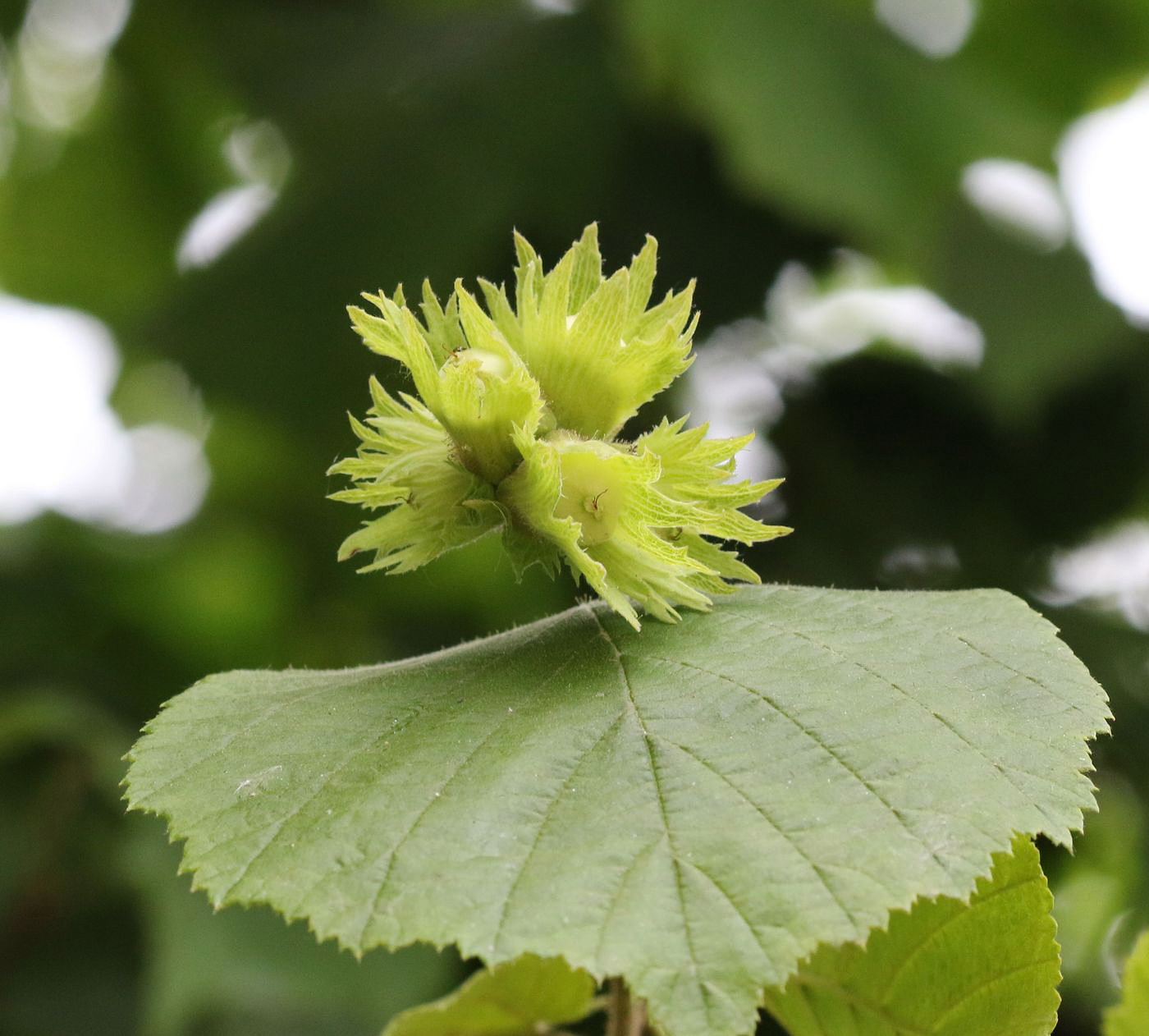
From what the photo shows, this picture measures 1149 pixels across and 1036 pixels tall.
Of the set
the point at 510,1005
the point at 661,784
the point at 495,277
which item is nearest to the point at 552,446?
the point at 661,784

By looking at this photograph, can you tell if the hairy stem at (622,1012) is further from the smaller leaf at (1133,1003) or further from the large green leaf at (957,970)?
the smaller leaf at (1133,1003)

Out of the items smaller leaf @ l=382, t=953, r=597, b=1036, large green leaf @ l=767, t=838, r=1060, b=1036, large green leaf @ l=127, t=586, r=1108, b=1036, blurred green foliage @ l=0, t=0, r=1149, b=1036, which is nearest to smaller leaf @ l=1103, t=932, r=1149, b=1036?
large green leaf @ l=767, t=838, r=1060, b=1036

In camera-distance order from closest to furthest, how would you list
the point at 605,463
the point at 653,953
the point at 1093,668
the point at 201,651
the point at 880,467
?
the point at 653,953, the point at 605,463, the point at 1093,668, the point at 880,467, the point at 201,651

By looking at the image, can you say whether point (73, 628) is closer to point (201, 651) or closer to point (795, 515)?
point (201, 651)

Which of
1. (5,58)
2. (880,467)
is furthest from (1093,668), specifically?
(5,58)

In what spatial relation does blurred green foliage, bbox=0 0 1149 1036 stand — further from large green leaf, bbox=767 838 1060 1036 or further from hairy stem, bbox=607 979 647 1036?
hairy stem, bbox=607 979 647 1036

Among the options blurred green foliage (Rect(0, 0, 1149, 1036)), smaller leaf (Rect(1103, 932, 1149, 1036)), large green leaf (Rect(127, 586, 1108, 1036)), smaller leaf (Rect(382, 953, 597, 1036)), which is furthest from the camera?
blurred green foliage (Rect(0, 0, 1149, 1036))

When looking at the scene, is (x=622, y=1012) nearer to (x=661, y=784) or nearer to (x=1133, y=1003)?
(x=661, y=784)
